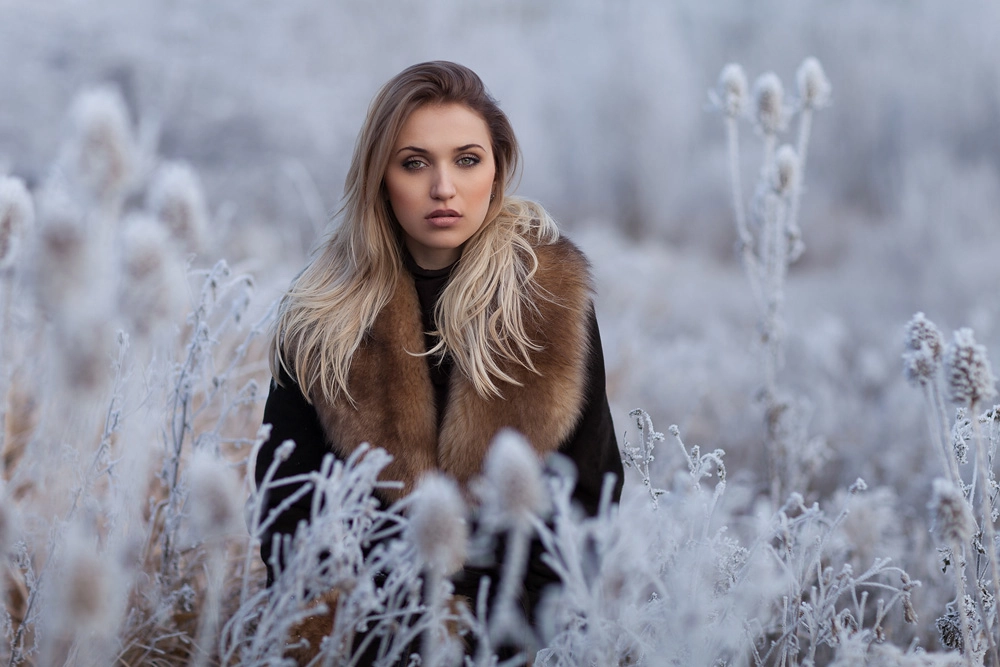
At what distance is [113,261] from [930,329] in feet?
3.91

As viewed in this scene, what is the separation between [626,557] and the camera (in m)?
1.22

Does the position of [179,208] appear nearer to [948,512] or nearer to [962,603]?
[948,512]

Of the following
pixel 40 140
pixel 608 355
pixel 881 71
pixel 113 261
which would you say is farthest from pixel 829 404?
pixel 40 140

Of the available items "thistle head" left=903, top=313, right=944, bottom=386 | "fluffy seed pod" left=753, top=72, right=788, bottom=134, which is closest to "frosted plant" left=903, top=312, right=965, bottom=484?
"thistle head" left=903, top=313, right=944, bottom=386

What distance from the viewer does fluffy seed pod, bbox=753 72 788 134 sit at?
235cm

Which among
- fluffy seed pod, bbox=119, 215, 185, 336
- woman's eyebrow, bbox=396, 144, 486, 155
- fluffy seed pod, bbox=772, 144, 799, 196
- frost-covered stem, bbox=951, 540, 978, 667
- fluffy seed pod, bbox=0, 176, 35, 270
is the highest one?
fluffy seed pod, bbox=772, 144, 799, 196

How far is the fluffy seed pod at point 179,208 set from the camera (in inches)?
48.9

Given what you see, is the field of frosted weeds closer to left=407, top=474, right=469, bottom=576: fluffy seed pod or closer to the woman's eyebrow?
left=407, top=474, right=469, bottom=576: fluffy seed pod

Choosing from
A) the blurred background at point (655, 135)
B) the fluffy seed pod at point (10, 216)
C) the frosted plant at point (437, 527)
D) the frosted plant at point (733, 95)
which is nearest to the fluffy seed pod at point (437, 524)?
the frosted plant at point (437, 527)

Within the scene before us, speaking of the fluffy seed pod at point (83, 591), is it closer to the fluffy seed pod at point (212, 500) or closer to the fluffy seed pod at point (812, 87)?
the fluffy seed pod at point (212, 500)

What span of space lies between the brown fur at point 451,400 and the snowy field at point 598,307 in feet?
0.50

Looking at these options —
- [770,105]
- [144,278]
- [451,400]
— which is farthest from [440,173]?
[770,105]

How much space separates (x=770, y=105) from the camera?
93.0 inches

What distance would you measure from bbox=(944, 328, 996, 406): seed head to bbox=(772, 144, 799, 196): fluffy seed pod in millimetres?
1245
